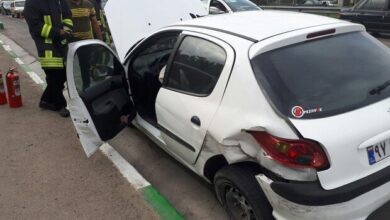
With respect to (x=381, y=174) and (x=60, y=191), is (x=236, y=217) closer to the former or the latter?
(x=381, y=174)

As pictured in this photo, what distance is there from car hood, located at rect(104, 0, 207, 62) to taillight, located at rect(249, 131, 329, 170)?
2.55 m

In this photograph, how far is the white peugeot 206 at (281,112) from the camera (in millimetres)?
2287

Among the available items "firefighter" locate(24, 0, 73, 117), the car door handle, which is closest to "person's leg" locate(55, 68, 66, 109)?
"firefighter" locate(24, 0, 73, 117)

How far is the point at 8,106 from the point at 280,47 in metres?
4.94

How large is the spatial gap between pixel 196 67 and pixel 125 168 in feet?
4.83

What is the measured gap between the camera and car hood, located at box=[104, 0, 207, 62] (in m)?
4.53

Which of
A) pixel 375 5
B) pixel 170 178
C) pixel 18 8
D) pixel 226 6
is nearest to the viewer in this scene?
pixel 170 178

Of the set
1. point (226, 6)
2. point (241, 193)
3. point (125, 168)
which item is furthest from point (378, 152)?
point (226, 6)

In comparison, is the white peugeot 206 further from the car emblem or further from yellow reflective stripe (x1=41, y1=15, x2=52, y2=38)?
yellow reflective stripe (x1=41, y1=15, x2=52, y2=38)

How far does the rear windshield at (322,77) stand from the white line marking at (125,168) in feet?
5.67

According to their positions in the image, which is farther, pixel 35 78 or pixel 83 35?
pixel 35 78

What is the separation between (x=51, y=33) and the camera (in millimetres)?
5090

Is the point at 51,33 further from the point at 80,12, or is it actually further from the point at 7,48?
the point at 7,48

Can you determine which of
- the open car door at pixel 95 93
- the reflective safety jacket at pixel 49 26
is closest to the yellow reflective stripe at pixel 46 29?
the reflective safety jacket at pixel 49 26
